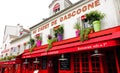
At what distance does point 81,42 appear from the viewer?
9.45 m

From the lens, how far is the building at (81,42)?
27.9ft

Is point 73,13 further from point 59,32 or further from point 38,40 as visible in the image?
point 38,40

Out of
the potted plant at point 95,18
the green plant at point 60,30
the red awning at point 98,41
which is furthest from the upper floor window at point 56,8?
the red awning at point 98,41

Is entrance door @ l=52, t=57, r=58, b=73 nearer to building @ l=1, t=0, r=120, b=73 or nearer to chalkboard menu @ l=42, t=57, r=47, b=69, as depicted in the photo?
building @ l=1, t=0, r=120, b=73

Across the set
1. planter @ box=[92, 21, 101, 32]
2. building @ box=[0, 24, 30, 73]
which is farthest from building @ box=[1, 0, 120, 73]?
building @ box=[0, 24, 30, 73]

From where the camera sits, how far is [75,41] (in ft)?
34.0

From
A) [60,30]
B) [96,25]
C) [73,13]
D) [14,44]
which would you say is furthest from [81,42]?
[14,44]

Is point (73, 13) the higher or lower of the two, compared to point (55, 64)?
higher

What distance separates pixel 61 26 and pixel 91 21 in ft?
13.7

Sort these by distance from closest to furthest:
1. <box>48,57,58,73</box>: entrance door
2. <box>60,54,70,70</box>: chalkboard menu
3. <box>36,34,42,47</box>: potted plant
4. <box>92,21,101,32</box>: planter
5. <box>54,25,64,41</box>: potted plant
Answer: <box>92,21,101,32</box>: planter → <box>60,54,70,70</box>: chalkboard menu → <box>48,57,58,73</box>: entrance door → <box>54,25,64,41</box>: potted plant → <box>36,34,42,47</box>: potted plant

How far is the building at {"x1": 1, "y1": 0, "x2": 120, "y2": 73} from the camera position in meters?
8.52

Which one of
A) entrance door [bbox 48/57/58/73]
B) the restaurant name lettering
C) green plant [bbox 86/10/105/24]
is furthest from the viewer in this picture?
entrance door [bbox 48/57/58/73]

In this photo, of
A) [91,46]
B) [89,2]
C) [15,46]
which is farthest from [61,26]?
[15,46]

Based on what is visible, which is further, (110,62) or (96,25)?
(96,25)
